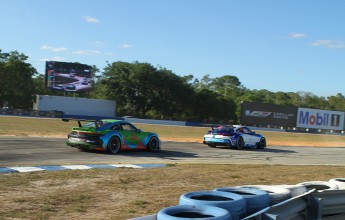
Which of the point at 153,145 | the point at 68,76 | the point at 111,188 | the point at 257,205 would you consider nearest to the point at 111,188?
the point at 111,188

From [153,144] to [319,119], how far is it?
6421 centimetres

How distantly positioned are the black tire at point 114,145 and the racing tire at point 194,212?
37.8 ft

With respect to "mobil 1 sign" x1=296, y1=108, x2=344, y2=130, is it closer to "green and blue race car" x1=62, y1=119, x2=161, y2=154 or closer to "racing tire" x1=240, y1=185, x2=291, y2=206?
→ "green and blue race car" x1=62, y1=119, x2=161, y2=154

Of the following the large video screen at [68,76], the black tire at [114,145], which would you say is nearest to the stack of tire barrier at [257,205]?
the black tire at [114,145]

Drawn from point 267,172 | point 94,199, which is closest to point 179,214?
point 94,199

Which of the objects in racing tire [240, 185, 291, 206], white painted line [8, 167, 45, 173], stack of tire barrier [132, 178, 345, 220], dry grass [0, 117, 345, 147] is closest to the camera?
stack of tire barrier [132, 178, 345, 220]

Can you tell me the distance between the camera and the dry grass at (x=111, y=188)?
594 centimetres

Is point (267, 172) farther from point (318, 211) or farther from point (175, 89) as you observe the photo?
point (175, 89)

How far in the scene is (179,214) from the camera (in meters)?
3.68

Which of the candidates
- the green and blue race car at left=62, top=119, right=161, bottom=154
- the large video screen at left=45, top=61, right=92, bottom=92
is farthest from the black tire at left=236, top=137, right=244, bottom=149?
the large video screen at left=45, top=61, right=92, bottom=92

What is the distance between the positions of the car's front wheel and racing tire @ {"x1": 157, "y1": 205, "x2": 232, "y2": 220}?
13.1 meters

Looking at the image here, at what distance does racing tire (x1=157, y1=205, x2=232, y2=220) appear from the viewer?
3534 mm

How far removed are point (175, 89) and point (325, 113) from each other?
28.5 metres

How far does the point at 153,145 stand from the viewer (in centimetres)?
1694
